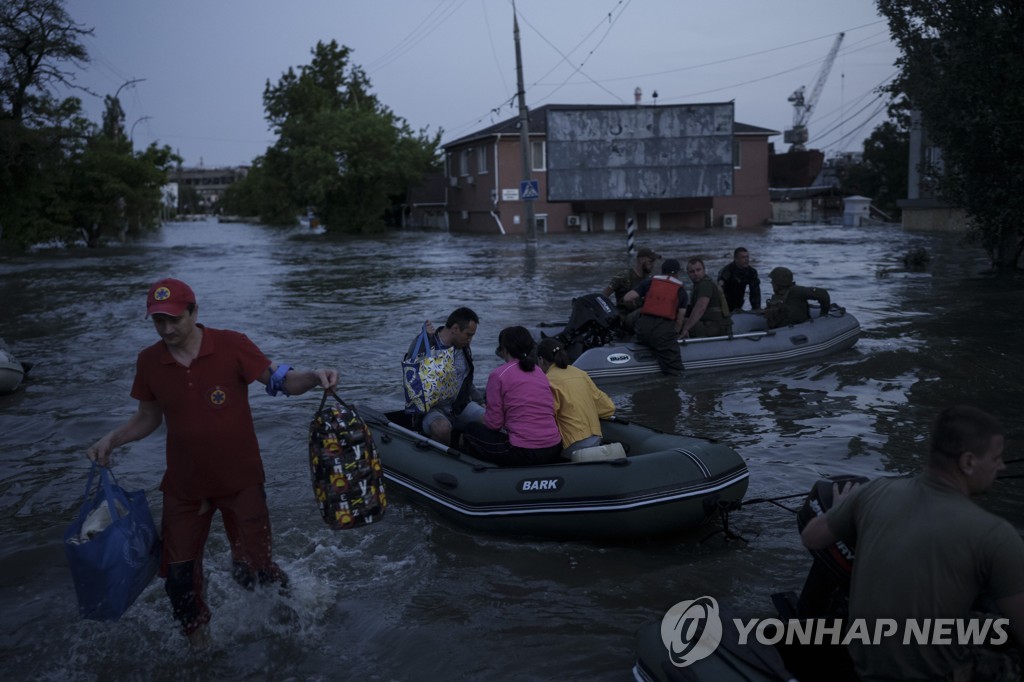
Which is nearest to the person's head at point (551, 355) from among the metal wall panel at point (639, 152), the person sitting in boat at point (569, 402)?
the person sitting in boat at point (569, 402)

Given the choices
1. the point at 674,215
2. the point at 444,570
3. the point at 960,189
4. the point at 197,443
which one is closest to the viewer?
the point at 197,443

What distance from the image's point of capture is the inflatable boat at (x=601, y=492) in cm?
590

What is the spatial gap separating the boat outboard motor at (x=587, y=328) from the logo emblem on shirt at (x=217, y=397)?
290 inches

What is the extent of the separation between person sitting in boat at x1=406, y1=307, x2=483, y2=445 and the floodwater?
0.66 metres

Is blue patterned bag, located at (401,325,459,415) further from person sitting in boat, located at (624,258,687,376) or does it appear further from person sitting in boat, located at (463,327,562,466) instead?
person sitting in boat, located at (624,258,687,376)

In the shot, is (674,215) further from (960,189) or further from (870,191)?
(960,189)

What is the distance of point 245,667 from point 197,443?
1.35 meters

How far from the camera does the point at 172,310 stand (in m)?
4.17

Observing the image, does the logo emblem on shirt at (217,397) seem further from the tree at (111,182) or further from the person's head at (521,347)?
the tree at (111,182)

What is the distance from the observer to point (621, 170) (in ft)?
102

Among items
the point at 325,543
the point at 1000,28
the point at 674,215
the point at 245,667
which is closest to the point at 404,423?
the point at 325,543

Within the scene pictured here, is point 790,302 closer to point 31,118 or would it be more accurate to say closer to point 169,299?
point 169,299

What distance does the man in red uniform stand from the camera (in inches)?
170

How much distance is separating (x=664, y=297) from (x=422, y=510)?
514 centimetres
